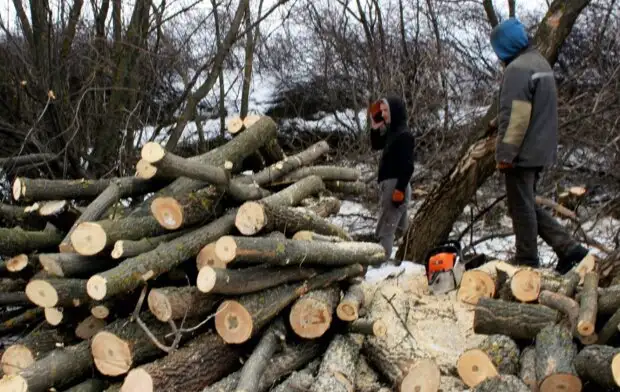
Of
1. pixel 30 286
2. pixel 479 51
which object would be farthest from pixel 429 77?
pixel 30 286

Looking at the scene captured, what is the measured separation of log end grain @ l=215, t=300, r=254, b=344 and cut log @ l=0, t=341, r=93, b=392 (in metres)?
0.70

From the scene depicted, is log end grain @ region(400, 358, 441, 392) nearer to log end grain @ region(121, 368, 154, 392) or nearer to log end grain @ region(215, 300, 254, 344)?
log end grain @ region(215, 300, 254, 344)

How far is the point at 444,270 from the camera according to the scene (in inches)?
178

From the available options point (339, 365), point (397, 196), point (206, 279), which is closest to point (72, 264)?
point (206, 279)

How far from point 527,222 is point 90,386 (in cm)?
313

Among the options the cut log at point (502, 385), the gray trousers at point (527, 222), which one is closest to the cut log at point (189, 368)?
the cut log at point (502, 385)

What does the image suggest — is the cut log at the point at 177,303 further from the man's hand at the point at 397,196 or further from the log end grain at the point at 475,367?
the man's hand at the point at 397,196

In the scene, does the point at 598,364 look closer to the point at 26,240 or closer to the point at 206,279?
the point at 206,279

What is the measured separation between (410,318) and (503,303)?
70cm

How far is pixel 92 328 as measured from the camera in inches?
140

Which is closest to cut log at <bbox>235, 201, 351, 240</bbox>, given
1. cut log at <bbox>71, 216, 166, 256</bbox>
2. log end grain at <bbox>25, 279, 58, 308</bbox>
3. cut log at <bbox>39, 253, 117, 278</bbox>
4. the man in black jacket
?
cut log at <bbox>71, 216, 166, 256</bbox>

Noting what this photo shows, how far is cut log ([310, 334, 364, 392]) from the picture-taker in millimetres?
3152

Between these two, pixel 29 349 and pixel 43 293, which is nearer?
pixel 43 293

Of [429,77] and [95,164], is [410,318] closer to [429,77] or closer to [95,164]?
[95,164]
